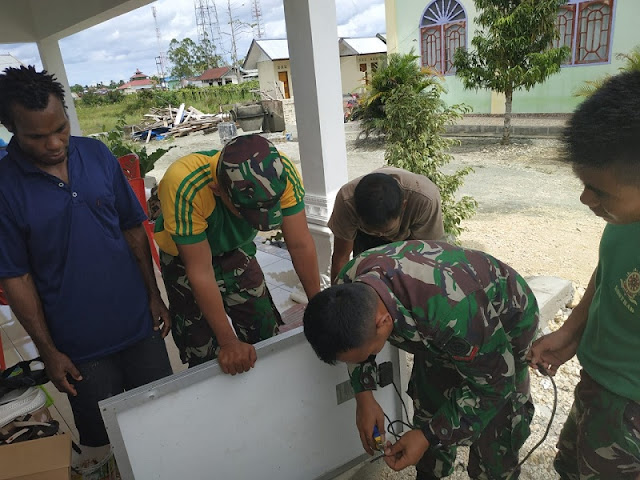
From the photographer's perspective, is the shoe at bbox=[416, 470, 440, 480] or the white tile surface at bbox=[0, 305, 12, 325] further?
the white tile surface at bbox=[0, 305, 12, 325]

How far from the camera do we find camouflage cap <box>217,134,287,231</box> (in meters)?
1.46

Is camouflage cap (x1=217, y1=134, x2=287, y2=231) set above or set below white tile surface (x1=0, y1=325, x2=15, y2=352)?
above

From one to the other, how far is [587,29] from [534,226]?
8.39 meters

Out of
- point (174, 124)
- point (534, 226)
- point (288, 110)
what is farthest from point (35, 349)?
point (174, 124)

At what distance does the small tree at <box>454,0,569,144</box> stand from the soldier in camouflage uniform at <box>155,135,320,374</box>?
10.3 meters

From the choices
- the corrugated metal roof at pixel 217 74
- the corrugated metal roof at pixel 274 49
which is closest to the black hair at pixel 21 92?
the corrugated metal roof at pixel 274 49

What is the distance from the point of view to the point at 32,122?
147 cm

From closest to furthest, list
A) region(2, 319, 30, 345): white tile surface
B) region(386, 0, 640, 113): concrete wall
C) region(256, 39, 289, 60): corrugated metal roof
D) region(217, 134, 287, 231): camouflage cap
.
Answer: region(217, 134, 287, 231): camouflage cap
region(2, 319, 30, 345): white tile surface
region(386, 0, 640, 113): concrete wall
region(256, 39, 289, 60): corrugated metal roof

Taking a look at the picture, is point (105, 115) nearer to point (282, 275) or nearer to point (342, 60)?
point (342, 60)

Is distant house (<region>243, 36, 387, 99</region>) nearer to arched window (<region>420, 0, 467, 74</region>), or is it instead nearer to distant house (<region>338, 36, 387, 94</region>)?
distant house (<region>338, 36, 387, 94</region>)

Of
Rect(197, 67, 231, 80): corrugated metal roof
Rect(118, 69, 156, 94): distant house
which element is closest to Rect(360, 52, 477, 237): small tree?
Rect(197, 67, 231, 80): corrugated metal roof

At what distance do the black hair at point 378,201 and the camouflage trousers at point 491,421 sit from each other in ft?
1.98

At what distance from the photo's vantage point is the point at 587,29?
1173cm

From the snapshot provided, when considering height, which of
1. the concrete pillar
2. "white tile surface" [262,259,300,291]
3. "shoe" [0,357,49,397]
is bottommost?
"white tile surface" [262,259,300,291]
